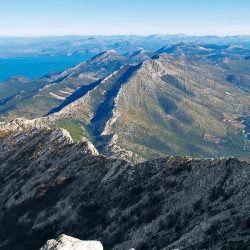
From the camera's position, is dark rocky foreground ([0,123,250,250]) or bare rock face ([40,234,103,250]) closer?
bare rock face ([40,234,103,250])

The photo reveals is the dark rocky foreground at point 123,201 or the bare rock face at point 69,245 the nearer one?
the bare rock face at point 69,245

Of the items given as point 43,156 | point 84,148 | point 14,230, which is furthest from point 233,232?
point 43,156

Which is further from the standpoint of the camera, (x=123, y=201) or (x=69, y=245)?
(x=123, y=201)

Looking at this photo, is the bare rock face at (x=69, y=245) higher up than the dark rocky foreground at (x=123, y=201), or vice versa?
the bare rock face at (x=69, y=245)

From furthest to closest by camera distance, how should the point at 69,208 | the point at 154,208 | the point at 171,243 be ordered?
1. the point at 69,208
2. the point at 154,208
3. the point at 171,243

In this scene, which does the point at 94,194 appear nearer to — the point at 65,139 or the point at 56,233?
the point at 56,233

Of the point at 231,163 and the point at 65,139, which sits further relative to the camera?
the point at 65,139

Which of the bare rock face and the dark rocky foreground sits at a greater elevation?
the bare rock face

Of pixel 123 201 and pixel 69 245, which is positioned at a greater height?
pixel 69 245
